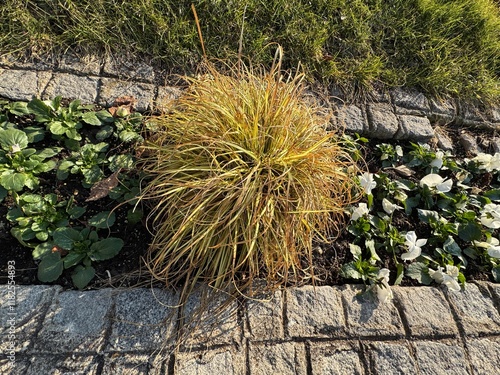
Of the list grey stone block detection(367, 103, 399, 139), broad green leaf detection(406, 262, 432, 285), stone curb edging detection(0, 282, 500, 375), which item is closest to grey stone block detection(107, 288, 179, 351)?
stone curb edging detection(0, 282, 500, 375)

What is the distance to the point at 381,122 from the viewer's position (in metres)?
2.46

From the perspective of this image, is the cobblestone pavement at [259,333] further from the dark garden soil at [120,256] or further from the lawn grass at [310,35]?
the lawn grass at [310,35]

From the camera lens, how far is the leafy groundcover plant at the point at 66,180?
1.70 metres

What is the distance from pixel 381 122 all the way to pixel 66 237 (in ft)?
6.54

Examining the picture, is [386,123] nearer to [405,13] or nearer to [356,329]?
[405,13]

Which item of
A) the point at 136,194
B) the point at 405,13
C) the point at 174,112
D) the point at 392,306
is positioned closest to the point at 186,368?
the point at 136,194

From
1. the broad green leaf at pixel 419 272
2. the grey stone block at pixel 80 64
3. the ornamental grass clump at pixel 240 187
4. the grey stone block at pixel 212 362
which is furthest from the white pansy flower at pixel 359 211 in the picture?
the grey stone block at pixel 80 64

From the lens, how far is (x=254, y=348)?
5.06 feet

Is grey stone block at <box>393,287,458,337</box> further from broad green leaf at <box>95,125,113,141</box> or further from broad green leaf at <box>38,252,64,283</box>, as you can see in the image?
broad green leaf at <box>95,125,113,141</box>

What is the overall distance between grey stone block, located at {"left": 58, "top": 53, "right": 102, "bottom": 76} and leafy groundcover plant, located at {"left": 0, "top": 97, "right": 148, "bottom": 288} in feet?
0.99

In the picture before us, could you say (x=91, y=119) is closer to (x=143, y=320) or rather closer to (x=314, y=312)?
(x=143, y=320)

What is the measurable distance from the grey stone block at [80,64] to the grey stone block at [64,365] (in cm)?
168

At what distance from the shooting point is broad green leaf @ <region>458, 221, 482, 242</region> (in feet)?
6.52

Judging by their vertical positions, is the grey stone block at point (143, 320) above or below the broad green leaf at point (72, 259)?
above
